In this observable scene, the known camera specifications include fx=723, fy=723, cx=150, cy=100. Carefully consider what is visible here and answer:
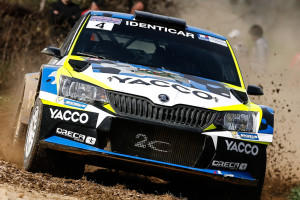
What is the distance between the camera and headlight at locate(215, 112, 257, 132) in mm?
6352

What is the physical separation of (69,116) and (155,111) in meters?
0.74

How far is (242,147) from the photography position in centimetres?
642

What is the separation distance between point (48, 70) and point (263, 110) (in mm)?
2062

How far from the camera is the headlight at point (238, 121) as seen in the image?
20.8 ft

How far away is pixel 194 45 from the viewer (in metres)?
8.09

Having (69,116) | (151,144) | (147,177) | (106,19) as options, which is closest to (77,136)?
(69,116)

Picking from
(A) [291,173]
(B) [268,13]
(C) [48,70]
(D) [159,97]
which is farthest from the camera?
(B) [268,13]

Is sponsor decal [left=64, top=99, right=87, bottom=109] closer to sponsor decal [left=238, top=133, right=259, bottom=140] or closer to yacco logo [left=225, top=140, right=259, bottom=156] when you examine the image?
yacco logo [left=225, top=140, right=259, bottom=156]

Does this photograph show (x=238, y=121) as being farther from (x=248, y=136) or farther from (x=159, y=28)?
(x=159, y=28)

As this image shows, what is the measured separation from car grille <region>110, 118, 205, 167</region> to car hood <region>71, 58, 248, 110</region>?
0.26 m

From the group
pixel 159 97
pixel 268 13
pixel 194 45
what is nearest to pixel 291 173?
pixel 194 45

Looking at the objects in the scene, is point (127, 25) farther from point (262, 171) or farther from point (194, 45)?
point (262, 171)

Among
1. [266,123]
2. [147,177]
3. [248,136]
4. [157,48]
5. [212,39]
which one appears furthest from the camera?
[147,177]

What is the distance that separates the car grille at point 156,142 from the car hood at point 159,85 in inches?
10.2
